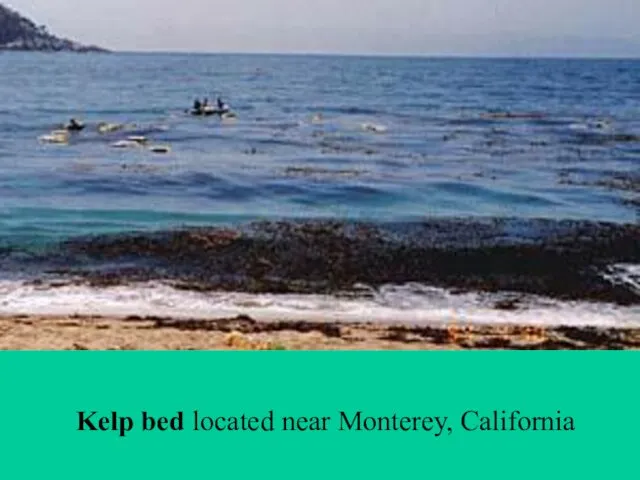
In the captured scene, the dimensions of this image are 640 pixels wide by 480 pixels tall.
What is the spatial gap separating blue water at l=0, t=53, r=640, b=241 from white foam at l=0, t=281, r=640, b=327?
16.7 feet

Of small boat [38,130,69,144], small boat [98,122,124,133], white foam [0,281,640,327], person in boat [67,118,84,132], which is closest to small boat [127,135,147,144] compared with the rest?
small boat [38,130,69,144]

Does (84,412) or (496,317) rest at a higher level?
(84,412)

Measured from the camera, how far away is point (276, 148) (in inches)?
1515

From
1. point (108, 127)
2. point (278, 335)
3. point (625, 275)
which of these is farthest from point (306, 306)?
point (108, 127)

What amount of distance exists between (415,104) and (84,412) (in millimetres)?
63230

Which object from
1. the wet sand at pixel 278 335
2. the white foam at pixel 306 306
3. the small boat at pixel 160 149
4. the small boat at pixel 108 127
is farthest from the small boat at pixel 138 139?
the wet sand at pixel 278 335

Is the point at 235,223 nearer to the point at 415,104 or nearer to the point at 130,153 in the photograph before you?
the point at 130,153

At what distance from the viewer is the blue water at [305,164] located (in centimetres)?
2369

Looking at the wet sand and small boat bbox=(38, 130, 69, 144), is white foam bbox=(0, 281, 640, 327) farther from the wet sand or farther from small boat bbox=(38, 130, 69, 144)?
small boat bbox=(38, 130, 69, 144)

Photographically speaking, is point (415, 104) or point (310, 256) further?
point (415, 104)

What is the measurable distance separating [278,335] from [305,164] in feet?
70.0

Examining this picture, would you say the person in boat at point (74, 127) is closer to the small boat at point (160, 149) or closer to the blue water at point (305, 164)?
the blue water at point (305, 164)

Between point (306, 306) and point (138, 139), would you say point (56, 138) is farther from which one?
point (306, 306)

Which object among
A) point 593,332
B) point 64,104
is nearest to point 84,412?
point 593,332
